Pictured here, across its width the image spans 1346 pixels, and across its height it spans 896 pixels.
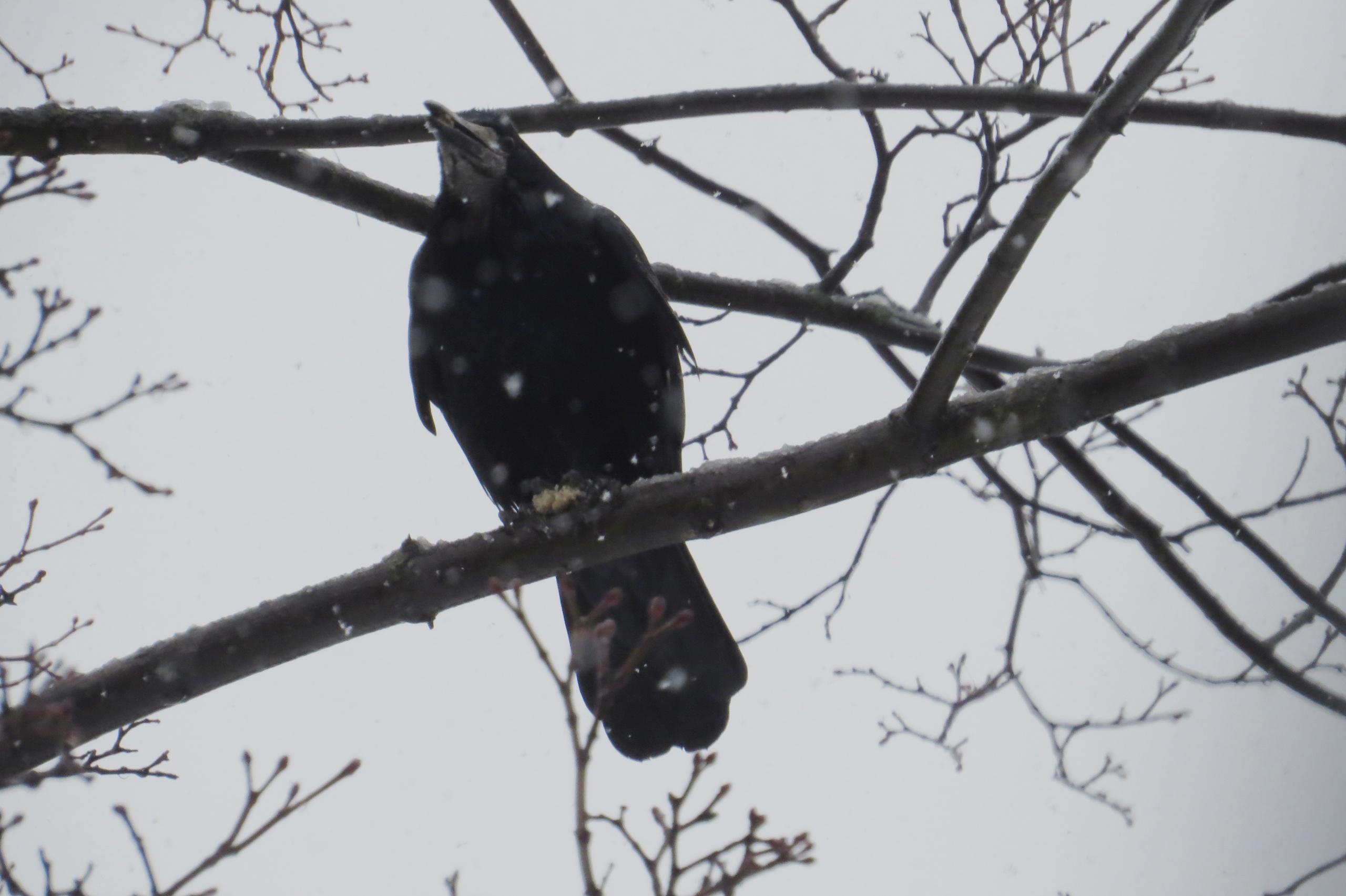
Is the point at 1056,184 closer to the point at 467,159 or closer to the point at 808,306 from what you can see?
the point at 808,306

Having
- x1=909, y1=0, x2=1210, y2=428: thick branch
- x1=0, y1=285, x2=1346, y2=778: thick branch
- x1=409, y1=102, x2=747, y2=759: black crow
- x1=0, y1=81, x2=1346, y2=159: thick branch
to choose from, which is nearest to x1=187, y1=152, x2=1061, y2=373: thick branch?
x1=409, y1=102, x2=747, y2=759: black crow

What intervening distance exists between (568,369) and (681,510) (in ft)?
3.83

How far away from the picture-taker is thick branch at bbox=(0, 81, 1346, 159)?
246 centimetres

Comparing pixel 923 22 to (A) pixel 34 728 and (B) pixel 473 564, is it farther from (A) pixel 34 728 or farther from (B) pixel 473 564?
(A) pixel 34 728

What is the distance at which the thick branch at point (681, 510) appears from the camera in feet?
5.84

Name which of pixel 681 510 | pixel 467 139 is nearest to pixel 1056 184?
pixel 681 510

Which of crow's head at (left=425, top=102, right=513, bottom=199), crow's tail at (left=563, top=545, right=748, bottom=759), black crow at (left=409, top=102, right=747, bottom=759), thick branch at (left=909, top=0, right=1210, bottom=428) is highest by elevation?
crow's head at (left=425, top=102, right=513, bottom=199)

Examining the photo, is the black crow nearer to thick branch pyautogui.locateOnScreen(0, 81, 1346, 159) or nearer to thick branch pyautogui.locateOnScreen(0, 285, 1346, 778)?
thick branch pyautogui.locateOnScreen(0, 81, 1346, 159)

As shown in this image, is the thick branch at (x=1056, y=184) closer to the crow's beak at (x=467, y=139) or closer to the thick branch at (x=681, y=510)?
the thick branch at (x=681, y=510)

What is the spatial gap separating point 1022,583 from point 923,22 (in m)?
2.10

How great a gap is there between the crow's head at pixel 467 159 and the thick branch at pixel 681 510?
5.42 feet

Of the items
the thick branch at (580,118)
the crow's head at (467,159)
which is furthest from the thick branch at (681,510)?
the crow's head at (467,159)

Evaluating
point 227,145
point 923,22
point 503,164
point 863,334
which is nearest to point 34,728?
point 227,145

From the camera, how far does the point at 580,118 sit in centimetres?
262
